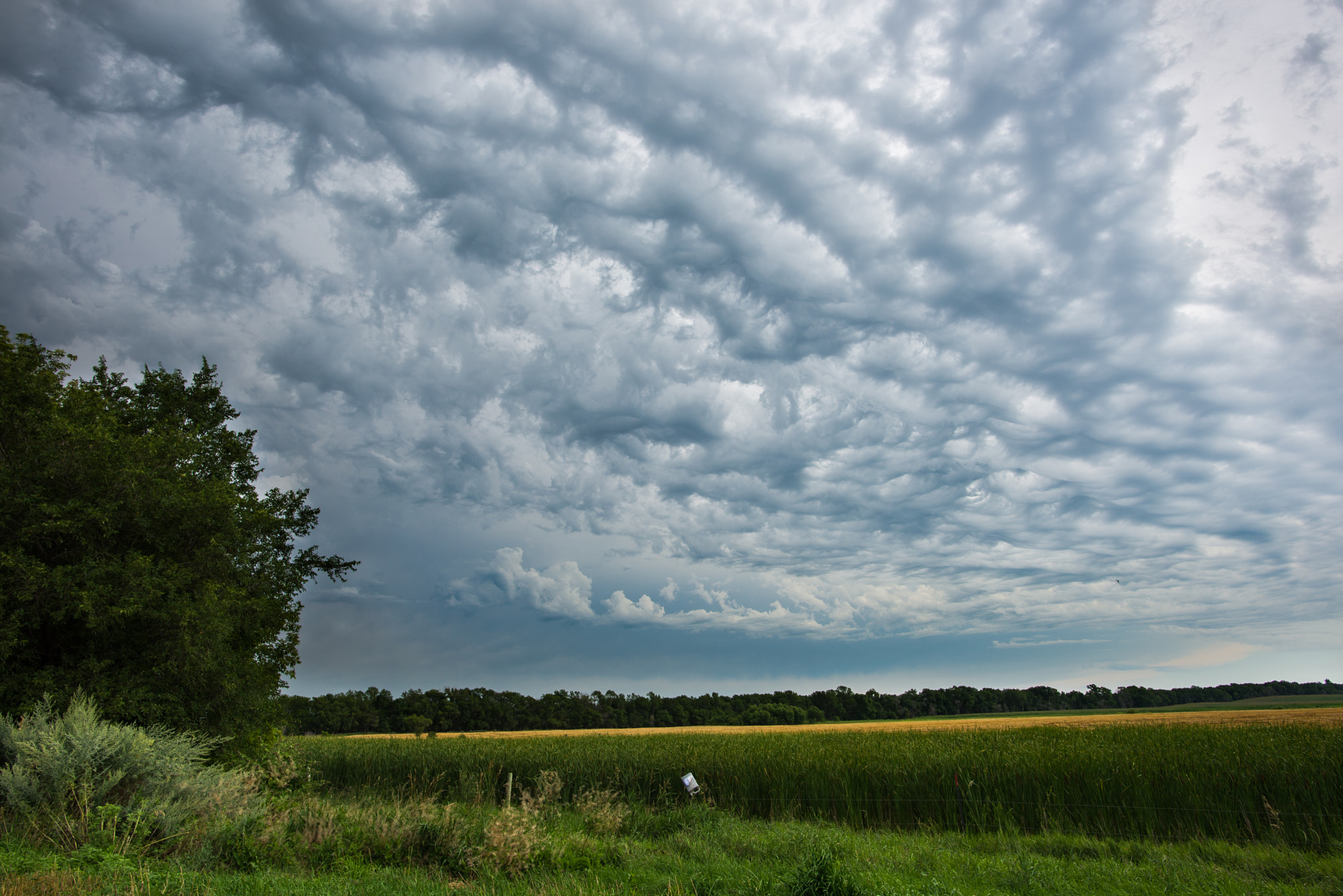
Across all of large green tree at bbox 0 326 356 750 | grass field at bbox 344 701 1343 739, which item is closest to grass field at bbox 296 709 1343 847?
large green tree at bbox 0 326 356 750

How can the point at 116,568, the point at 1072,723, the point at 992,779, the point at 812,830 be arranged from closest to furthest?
1. the point at 812,830
2. the point at 992,779
3. the point at 116,568
4. the point at 1072,723

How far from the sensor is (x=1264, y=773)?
13734 millimetres

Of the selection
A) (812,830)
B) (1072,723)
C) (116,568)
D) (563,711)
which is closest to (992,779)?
(812,830)

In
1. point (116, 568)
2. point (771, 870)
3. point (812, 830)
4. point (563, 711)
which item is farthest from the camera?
point (563, 711)

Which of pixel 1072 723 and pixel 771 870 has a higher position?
pixel 771 870

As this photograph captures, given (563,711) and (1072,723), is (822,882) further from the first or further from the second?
(563,711)

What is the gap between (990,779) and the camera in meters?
15.6

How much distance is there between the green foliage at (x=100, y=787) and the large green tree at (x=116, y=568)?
569 cm

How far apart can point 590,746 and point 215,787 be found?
1605 cm

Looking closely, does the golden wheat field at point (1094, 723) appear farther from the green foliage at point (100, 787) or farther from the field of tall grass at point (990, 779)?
the green foliage at point (100, 787)

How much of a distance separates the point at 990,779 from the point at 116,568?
24.1 m

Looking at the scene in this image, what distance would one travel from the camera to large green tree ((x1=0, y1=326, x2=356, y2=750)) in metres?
17.2

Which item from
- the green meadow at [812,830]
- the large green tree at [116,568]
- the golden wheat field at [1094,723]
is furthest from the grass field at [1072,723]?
the large green tree at [116,568]

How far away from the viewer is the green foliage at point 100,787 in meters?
9.98
